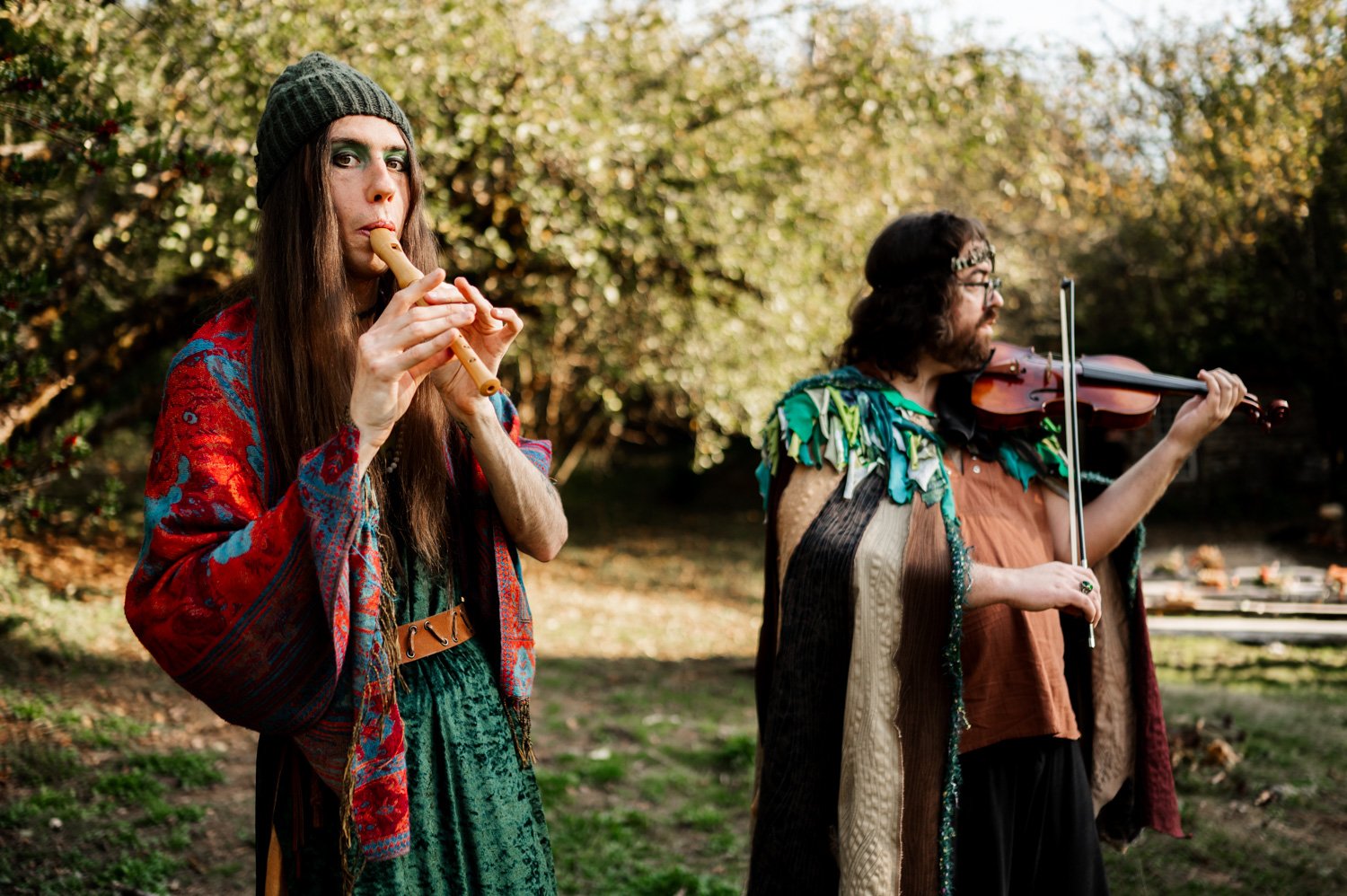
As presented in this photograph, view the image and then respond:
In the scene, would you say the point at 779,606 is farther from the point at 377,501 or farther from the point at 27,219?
the point at 27,219

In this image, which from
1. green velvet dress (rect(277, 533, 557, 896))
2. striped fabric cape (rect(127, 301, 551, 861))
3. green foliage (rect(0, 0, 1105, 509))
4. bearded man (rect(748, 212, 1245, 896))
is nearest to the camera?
Answer: striped fabric cape (rect(127, 301, 551, 861))

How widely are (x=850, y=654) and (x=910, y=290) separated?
3.02ft

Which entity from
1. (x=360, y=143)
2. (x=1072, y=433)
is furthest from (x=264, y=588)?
(x=1072, y=433)

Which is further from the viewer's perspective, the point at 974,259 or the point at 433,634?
the point at 974,259

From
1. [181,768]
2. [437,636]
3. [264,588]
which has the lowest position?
[181,768]

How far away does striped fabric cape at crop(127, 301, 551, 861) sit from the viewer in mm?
1329

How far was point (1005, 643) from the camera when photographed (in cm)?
238

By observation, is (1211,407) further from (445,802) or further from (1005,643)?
(445,802)

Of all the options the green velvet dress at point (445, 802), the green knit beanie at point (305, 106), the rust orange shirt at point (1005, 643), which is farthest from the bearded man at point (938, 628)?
the green knit beanie at point (305, 106)

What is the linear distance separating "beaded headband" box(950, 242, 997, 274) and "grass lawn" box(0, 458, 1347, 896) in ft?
7.64

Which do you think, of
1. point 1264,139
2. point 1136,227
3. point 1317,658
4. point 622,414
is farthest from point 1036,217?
point 1317,658

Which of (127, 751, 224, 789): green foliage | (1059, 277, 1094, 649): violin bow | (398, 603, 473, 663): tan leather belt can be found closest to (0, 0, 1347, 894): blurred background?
(127, 751, 224, 789): green foliage

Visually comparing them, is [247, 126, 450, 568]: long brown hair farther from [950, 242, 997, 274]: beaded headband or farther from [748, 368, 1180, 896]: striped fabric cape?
[950, 242, 997, 274]: beaded headband

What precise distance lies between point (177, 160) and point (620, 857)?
9.65 feet
